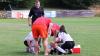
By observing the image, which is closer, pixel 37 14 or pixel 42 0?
pixel 37 14

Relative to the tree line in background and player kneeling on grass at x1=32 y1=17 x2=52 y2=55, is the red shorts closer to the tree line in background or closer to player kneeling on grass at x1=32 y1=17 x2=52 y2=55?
player kneeling on grass at x1=32 y1=17 x2=52 y2=55

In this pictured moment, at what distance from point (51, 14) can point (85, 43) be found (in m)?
31.5

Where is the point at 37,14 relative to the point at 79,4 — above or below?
above

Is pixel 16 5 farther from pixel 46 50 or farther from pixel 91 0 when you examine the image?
pixel 46 50

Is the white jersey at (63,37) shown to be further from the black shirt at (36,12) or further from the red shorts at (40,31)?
the black shirt at (36,12)

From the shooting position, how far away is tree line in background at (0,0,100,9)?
63.4 metres

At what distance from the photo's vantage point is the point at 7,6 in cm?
5950

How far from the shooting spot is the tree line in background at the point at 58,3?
63375 mm

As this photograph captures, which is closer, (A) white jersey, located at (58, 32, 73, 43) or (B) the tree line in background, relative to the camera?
(A) white jersey, located at (58, 32, 73, 43)

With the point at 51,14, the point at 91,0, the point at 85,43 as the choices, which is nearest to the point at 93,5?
the point at 91,0

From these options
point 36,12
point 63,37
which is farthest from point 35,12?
point 63,37

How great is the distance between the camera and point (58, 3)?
6769 cm

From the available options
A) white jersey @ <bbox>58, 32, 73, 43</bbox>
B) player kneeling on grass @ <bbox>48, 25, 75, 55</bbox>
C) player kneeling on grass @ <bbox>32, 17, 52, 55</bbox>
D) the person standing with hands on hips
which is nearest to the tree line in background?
the person standing with hands on hips

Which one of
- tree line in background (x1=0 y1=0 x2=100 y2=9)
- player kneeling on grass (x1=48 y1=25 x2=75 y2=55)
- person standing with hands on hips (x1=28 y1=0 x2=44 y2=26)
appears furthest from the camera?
tree line in background (x1=0 y1=0 x2=100 y2=9)
